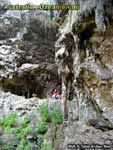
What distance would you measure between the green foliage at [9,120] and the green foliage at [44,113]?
46.3 inches

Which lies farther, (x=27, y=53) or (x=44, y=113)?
(x=27, y=53)

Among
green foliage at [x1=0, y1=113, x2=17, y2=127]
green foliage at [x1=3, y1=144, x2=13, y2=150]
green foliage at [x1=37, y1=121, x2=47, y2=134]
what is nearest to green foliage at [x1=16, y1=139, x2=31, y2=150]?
green foliage at [x1=3, y1=144, x2=13, y2=150]

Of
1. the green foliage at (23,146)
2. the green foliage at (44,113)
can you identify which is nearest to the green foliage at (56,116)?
the green foliage at (44,113)

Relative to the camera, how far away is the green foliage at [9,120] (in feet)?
41.3

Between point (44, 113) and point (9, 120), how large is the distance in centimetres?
153

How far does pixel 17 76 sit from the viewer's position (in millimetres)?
16312

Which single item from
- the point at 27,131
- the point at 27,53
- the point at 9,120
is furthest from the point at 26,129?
the point at 27,53

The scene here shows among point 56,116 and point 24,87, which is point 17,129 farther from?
point 24,87

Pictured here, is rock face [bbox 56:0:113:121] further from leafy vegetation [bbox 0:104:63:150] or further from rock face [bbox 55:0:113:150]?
leafy vegetation [bbox 0:104:63:150]

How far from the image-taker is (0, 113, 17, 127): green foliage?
12586 millimetres

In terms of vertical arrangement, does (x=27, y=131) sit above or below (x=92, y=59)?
below

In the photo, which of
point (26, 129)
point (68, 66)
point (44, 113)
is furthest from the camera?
point (44, 113)

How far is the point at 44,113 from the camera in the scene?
40.0 feet

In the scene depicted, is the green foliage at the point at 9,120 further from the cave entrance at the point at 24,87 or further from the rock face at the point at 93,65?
the rock face at the point at 93,65
